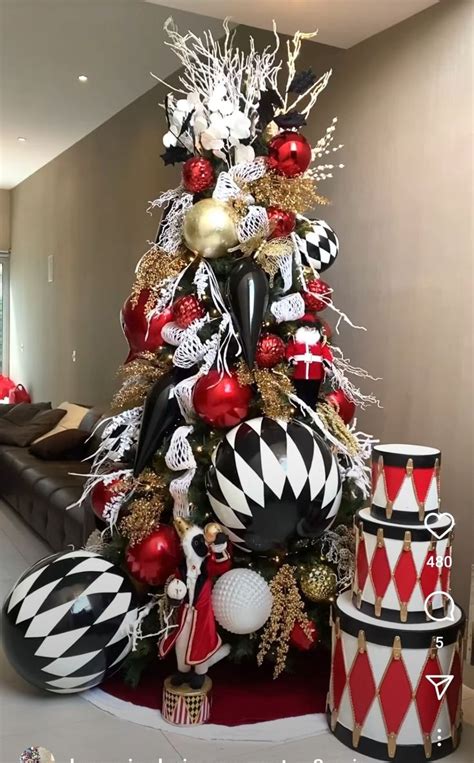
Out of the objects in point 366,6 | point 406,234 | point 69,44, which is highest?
point 69,44

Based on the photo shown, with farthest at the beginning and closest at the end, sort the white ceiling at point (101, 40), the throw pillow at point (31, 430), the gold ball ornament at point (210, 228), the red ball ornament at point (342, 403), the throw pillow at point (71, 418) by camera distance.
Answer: the throw pillow at point (31, 430)
the throw pillow at point (71, 418)
the white ceiling at point (101, 40)
the red ball ornament at point (342, 403)
the gold ball ornament at point (210, 228)

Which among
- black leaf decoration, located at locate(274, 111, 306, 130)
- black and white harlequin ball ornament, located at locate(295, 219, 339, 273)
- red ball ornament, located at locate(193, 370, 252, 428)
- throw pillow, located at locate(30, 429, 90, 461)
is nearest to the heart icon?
red ball ornament, located at locate(193, 370, 252, 428)

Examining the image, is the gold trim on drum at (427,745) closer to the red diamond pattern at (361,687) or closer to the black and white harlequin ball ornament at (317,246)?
the red diamond pattern at (361,687)

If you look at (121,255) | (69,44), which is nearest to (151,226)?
(121,255)

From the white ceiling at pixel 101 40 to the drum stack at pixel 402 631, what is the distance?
164 centimetres

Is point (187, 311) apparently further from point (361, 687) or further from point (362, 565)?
point (361, 687)

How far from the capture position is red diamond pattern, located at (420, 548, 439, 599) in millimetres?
1967

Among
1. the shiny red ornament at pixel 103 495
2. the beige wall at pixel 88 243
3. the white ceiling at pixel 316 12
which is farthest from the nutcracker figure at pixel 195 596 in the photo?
the beige wall at pixel 88 243

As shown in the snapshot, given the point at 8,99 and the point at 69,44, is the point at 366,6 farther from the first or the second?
the point at 8,99

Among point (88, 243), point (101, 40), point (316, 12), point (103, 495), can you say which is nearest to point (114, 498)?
point (103, 495)

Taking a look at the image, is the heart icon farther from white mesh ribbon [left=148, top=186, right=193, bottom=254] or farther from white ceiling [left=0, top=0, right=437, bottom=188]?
white ceiling [left=0, top=0, right=437, bottom=188]

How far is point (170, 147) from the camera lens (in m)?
2.39

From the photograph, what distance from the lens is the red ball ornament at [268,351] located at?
217cm

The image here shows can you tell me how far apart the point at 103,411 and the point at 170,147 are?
2.82 meters
